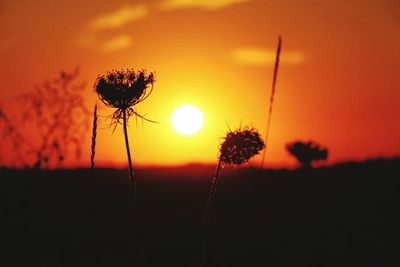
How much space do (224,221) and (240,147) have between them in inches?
425

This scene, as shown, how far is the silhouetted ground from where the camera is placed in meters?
8.73

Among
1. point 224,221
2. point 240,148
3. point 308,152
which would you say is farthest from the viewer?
point 224,221

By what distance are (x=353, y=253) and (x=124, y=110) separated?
6793 millimetres

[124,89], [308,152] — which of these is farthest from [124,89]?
[308,152]

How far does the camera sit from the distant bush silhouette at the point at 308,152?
15.5 m

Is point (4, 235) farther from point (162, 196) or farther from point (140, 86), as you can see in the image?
point (162, 196)

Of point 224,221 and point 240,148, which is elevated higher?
point 240,148

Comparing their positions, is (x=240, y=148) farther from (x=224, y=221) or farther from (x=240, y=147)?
(x=224, y=221)

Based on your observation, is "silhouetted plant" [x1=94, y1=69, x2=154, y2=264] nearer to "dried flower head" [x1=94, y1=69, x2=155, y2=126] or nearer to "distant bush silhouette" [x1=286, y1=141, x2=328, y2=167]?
"dried flower head" [x1=94, y1=69, x2=155, y2=126]

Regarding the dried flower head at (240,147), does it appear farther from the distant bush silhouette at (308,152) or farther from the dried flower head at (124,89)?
the distant bush silhouette at (308,152)

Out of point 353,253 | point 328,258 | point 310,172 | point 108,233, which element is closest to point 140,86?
point 328,258

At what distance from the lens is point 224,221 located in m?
17.4

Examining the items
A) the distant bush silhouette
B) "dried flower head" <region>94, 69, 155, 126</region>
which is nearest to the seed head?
"dried flower head" <region>94, 69, 155, 126</region>

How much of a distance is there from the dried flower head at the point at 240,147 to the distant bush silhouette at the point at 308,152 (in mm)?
8769
